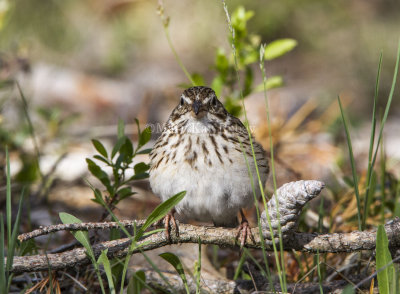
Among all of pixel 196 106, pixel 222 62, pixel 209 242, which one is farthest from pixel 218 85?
pixel 209 242

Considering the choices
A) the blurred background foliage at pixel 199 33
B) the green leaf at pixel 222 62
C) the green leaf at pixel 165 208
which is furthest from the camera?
the blurred background foliage at pixel 199 33

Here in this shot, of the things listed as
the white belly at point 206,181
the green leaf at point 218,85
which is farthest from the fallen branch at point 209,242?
the green leaf at point 218,85

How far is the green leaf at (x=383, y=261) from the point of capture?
8.43 ft

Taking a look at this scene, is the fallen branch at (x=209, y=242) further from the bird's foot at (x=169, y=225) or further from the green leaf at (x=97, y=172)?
the green leaf at (x=97, y=172)

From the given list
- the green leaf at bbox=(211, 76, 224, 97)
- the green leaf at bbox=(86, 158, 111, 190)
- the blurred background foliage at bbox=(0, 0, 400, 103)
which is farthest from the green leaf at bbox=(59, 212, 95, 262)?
the blurred background foliage at bbox=(0, 0, 400, 103)

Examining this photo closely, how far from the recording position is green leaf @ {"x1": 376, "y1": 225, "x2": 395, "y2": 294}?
257 cm

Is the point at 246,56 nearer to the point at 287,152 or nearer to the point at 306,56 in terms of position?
the point at 287,152

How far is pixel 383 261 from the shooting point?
260 centimetres

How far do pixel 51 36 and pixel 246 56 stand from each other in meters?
5.61

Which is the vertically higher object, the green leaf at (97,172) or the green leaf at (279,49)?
the green leaf at (279,49)

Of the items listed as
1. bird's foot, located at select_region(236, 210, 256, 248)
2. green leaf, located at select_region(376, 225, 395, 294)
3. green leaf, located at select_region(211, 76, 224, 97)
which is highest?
green leaf, located at select_region(211, 76, 224, 97)

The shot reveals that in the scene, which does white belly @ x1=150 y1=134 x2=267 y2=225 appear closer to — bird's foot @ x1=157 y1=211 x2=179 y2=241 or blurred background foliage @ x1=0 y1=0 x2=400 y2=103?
bird's foot @ x1=157 y1=211 x2=179 y2=241

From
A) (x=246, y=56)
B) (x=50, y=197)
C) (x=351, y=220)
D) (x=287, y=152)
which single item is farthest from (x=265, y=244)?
(x=287, y=152)

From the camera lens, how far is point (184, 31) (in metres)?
10.2
